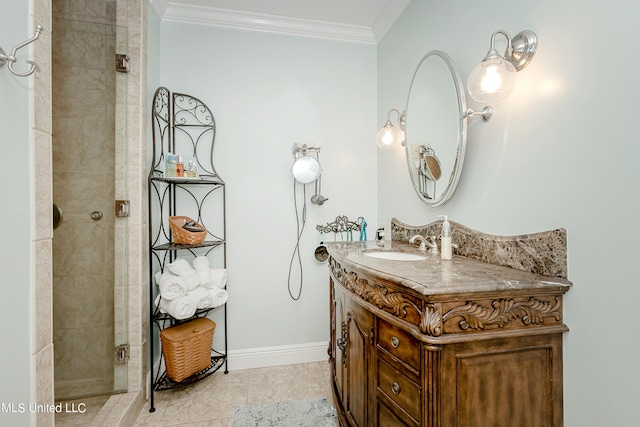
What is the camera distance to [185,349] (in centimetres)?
180

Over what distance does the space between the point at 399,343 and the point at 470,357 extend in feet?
0.71

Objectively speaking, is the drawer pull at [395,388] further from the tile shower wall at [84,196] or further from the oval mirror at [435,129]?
the tile shower wall at [84,196]

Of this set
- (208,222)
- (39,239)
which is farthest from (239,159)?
(39,239)

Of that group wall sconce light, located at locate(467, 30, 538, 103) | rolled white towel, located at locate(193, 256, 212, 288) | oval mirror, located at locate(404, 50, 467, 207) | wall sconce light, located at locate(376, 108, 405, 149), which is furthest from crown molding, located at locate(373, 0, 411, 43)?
rolled white towel, located at locate(193, 256, 212, 288)

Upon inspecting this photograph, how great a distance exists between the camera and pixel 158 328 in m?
2.05

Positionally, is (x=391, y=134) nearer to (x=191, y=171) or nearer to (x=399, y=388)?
(x=191, y=171)

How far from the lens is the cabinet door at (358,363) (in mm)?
1148

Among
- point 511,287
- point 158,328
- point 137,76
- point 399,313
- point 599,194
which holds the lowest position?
point 158,328

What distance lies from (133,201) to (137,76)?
78 centimetres

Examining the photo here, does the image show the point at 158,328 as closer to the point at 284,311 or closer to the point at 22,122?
the point at 284,311

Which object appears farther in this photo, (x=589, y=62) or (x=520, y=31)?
(x=520, y=31)

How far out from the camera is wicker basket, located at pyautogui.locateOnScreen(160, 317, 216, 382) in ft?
5.85

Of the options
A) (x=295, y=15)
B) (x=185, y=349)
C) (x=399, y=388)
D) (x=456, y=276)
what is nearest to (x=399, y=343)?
(x=399, y=388)

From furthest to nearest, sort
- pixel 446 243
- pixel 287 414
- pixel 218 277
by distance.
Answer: pixel 218 277 → pixel 287 414 → pixel 446 243
